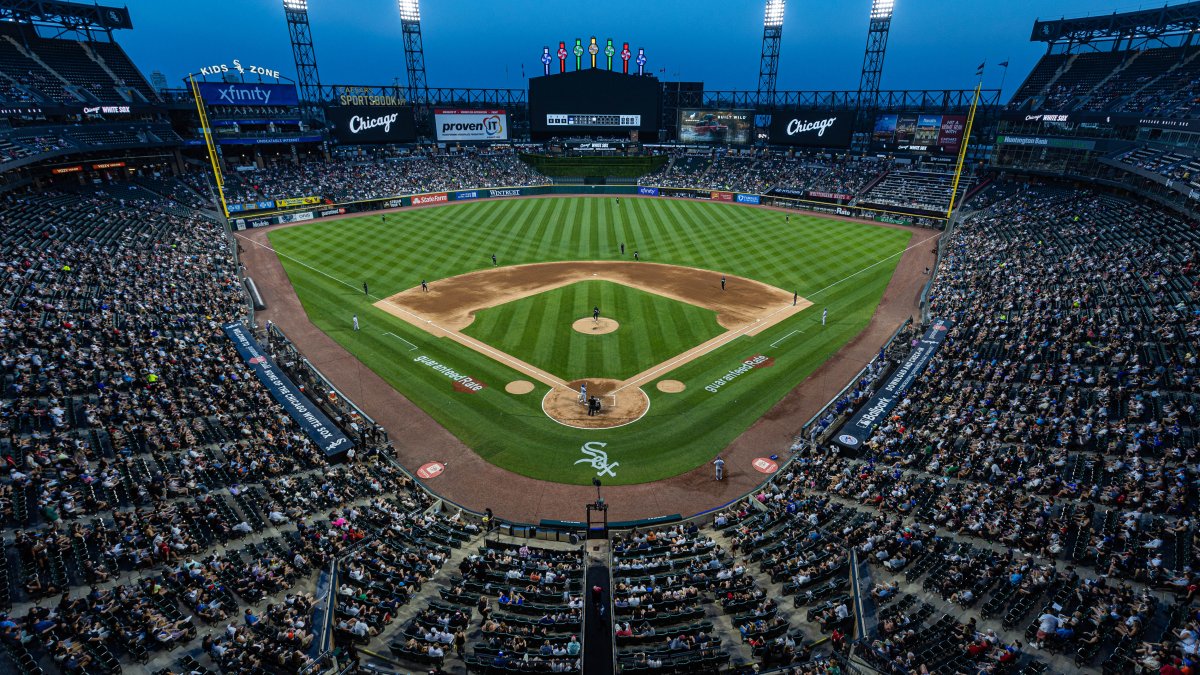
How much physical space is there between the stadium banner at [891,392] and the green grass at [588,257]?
2.97 meters

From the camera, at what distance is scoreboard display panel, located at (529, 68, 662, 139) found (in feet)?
308

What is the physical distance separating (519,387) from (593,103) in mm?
75569

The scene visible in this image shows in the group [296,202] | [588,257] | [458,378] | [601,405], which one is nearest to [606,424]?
[601,405]

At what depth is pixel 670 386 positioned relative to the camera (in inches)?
1260

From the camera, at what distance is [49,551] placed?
1600cm

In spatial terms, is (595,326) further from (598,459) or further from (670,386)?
(598,459)

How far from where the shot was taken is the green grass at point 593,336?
1368 inches

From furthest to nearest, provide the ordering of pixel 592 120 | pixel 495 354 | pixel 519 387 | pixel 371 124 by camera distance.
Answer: pixel 592 120
pixel 371 124
pixel 495 354
pixel 519 387

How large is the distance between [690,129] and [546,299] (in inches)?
2515

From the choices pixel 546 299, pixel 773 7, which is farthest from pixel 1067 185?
pixel 546 299

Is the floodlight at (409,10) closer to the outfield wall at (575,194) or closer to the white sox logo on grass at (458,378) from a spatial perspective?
the outfield wall at (575,194)

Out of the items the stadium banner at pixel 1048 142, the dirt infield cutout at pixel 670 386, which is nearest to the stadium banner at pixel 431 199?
the dirt infield cutout at pixel 670 386

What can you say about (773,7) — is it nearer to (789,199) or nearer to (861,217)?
(789,199)

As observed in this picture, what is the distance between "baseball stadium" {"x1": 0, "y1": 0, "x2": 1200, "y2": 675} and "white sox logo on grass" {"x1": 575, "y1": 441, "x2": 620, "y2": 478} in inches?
10.6
